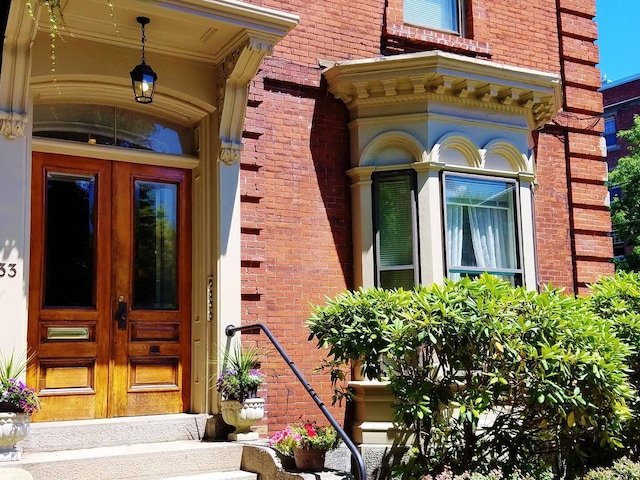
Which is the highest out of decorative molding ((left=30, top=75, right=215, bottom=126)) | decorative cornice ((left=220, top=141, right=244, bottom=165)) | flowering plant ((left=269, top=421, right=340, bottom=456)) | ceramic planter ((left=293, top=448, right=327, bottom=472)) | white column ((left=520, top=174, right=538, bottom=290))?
decorative molding ((left=30, top=75, right=215, bottom=126))

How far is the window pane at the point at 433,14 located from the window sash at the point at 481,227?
2394 millimetres

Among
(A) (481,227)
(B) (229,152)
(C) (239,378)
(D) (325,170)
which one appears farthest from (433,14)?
(C) (239,378)

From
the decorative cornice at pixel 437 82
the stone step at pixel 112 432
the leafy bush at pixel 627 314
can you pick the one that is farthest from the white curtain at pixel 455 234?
the stone step at pixel 112 432

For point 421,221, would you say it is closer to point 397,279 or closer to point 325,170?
point 397,279

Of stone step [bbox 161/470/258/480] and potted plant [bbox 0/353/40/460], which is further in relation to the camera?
stone step [bbox 161/470/258/480]

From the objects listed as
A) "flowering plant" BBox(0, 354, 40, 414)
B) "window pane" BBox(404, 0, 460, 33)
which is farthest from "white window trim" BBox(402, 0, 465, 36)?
"flowering plant" BBox(0, 354, 40, 414)

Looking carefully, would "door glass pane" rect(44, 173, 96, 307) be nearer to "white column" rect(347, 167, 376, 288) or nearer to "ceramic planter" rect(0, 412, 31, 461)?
"ceramic planter" rect(0, 412, 31, 461)

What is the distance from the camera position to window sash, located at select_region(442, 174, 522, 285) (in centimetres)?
893

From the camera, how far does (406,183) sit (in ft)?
29.1

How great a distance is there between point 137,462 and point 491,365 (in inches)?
125

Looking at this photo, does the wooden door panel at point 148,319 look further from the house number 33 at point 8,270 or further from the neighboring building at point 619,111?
the neighboring building at point 619,111

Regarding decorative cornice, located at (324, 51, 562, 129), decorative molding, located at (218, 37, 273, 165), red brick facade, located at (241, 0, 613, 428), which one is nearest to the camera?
decorative molding, located at (218, 37, 273, 165)

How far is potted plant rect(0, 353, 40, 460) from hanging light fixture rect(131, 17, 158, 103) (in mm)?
2762

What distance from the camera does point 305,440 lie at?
642 centimetres
